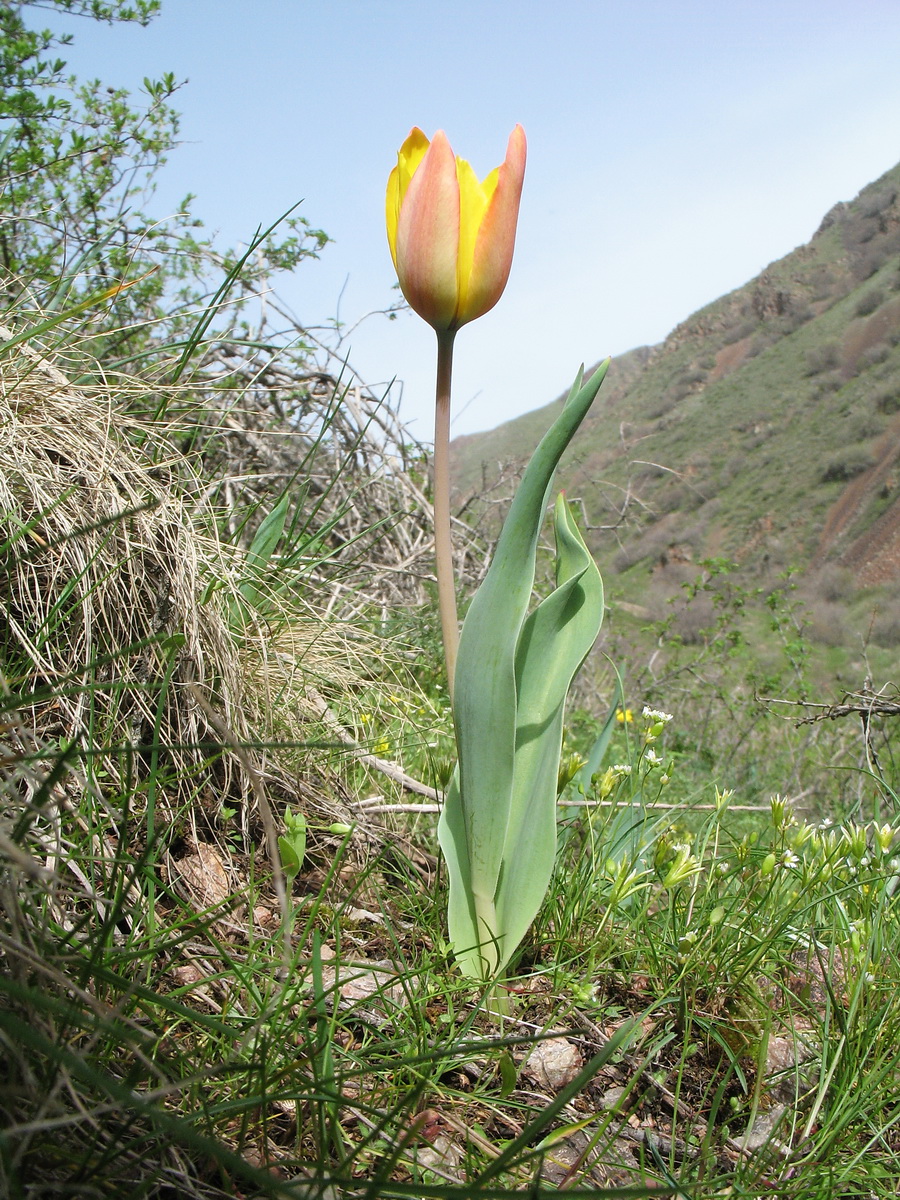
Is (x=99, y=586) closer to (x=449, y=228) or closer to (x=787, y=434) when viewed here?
(x=449, y=228)

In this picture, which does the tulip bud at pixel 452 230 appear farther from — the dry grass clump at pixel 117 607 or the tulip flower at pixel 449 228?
the dry grass clump at pixel 117 607

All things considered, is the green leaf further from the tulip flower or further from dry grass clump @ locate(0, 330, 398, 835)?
dry grass clump @ locate(0, 330, 398, 835)

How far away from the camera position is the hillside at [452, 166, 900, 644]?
945 inches

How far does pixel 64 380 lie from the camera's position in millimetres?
1613

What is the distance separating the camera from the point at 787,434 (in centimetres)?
2828

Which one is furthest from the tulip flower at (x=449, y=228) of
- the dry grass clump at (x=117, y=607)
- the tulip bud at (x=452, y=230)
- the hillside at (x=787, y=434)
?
the hillside at (x=787, y=434)

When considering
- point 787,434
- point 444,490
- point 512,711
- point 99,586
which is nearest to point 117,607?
point 99,586

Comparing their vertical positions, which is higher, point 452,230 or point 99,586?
point 452,230

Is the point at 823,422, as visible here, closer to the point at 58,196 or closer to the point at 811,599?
the point at 811,599

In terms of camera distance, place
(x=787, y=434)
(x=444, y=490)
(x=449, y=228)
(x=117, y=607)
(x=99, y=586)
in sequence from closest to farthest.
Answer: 1. (x=449, y=228)
2. (x=444, y=490)
3. (x=99, y=586)
4. (x=117, y=607)
5. (x=787, y=434)

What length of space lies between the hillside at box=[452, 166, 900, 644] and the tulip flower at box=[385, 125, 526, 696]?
1793cm

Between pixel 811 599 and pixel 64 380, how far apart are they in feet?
76.6

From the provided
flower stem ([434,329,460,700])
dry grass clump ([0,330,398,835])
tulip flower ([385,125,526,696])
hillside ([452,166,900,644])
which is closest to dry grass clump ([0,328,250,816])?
dry grass clump ([0,330,398,835])

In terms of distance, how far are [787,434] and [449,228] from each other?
2984 cm
